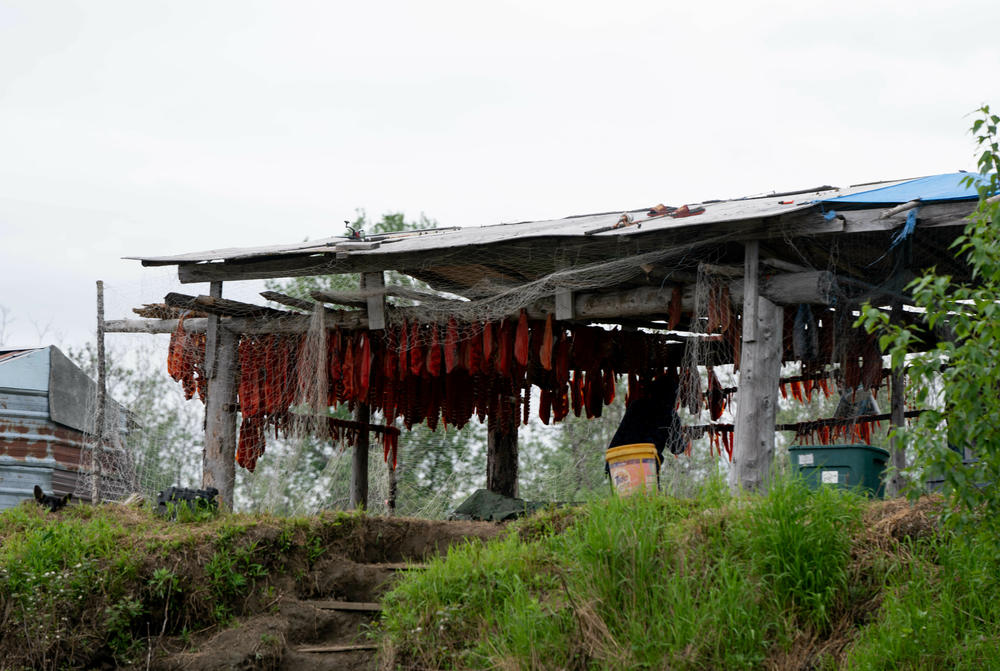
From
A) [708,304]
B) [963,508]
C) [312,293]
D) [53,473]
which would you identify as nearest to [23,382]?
[53,473]

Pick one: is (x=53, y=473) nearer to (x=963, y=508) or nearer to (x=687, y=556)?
(x=687, y=556)

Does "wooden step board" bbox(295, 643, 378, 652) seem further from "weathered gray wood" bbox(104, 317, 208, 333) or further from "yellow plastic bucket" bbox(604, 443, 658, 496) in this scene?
"weathered gray wood" bbox(104, 317, 208, 333)

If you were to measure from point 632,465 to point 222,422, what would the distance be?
4628 millimetres

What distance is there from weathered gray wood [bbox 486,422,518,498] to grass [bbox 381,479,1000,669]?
17.5ft

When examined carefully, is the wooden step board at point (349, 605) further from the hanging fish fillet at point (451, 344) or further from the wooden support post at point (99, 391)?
the wooden support post at point (99, 391)

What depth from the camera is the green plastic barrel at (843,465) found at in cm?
784

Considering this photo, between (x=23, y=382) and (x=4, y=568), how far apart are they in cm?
536

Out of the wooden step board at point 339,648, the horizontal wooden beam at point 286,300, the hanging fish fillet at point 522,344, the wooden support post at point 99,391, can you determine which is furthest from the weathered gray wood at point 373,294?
the wooden step board at point 339,648

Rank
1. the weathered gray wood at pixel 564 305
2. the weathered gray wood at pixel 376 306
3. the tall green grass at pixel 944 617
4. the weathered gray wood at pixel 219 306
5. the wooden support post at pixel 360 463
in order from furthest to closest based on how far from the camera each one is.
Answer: the wooden support post at pixel 360 463 < the weathered gray wood at pixel 219 306 < the weathered gray wood at pixel 376 306 < the weathered gray wood at pixel 564 305 < the tall green grass at pixel 944 617

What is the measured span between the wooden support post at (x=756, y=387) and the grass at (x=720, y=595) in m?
0.88

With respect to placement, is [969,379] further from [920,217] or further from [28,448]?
[28,448]

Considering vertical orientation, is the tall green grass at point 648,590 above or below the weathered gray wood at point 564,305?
below

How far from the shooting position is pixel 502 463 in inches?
510

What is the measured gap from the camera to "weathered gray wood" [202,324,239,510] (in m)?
11.0
